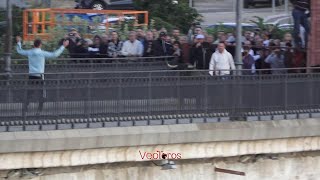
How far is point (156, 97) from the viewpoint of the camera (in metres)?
14.9

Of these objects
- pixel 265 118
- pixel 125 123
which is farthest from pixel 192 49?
pixel 125 123

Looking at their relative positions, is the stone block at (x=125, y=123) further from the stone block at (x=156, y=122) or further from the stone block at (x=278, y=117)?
the stone block at (x=278, y=117)

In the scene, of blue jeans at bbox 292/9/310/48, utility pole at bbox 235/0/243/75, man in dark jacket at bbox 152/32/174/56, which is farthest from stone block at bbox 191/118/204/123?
man in dark jacket at bbox 152/32/174/56

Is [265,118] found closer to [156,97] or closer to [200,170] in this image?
[200,170]

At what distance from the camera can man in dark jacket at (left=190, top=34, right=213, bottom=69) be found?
19969 mm

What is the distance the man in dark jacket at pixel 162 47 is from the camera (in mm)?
22234

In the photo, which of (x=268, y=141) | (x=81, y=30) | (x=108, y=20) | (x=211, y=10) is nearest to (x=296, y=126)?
(x=268, y=141)

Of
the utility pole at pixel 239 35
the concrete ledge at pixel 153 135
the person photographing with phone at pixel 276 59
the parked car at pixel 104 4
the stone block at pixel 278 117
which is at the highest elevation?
the parked car at pixel 104 4

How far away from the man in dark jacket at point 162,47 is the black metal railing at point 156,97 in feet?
18.5

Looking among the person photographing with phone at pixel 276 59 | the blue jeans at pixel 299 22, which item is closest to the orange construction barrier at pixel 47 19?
the blue jeans at pixel 299 22

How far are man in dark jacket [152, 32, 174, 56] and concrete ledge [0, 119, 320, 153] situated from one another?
722 centimetres

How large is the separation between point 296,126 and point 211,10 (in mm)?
38052

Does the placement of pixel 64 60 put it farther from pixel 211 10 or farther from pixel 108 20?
pixel 211 10

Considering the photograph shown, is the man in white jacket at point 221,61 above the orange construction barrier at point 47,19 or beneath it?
beneath
